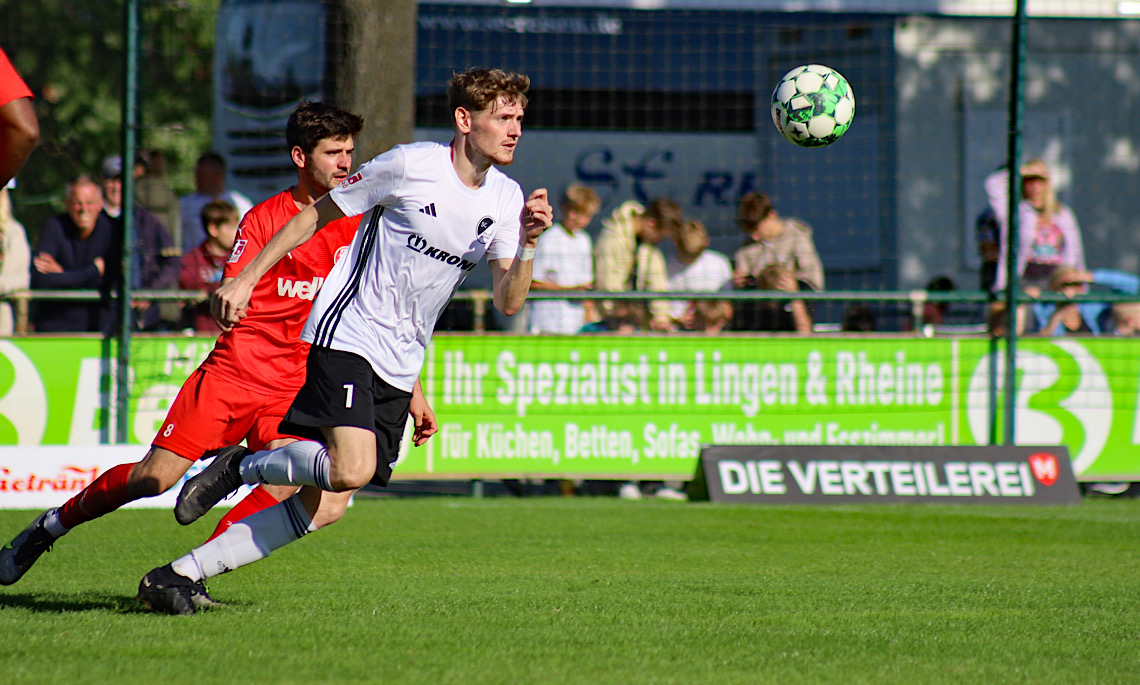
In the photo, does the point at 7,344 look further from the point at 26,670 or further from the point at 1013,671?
the point at 1013,671

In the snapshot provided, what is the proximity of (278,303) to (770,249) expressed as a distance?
6224mm

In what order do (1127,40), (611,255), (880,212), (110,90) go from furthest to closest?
(110,90) → (1127,40) → (880,212) → (611,255)

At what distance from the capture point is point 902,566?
22.6 feet

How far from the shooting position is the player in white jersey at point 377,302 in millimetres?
5102

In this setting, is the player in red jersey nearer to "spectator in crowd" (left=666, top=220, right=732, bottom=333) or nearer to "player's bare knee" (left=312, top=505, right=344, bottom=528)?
"player's bare knee" (left=312, top=505, right=344, bottom=528)

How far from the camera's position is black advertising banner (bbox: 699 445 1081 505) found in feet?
33.2

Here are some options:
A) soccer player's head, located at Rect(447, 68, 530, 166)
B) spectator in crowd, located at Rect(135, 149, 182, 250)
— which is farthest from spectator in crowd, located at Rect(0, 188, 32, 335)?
soccer player's head, located at Rect(447, 68, 530, 166)

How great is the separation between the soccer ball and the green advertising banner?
9.38 ft

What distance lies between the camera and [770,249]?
38.3 ft

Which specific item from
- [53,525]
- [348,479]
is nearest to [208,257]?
[53,525]

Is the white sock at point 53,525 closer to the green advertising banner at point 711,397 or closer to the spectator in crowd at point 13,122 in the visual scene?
the spectator in crowd at point 13,122

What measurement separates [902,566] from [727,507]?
2970 mm

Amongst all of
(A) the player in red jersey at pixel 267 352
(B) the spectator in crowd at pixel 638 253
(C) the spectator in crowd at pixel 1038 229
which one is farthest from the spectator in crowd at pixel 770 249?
(A) the player in red jersey at pixel 267 352

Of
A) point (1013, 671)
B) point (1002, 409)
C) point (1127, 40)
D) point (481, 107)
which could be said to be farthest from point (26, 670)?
point (1127, 40)
